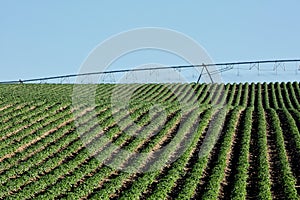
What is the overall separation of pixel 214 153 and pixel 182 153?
4.95 feet

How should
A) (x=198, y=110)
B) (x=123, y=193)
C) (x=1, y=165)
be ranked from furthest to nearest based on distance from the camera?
(x=198, y=110), (x=1, y=165), (x=123, y=193)

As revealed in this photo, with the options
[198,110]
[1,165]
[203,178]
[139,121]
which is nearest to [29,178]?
[1,165]

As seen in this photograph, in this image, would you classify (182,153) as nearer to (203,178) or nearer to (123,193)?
(203,178)

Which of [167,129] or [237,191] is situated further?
[167,129]

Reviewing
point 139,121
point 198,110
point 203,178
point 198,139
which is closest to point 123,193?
point 203,178

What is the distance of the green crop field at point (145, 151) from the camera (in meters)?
16.5

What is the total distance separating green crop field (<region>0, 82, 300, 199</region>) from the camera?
16516mm

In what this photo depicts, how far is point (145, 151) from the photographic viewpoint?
68.6 feet

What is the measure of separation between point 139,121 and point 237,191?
1060 centimetres

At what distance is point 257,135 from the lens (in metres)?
24.4

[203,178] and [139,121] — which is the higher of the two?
[139,121]

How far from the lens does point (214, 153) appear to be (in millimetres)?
21219

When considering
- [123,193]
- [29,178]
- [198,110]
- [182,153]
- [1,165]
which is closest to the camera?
[123,193]

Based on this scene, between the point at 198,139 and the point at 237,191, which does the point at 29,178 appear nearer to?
the point at 237,191
